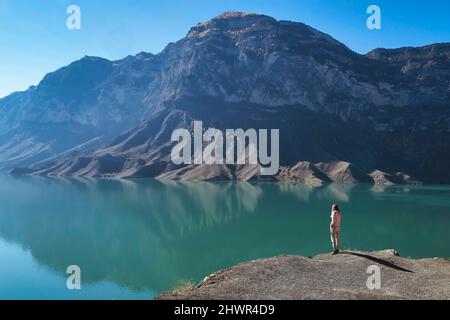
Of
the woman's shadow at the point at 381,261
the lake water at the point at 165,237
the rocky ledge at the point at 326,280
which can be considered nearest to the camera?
the rocky ledge at the point at 326,280

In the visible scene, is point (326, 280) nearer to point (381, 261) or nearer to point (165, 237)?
point (381, 261)

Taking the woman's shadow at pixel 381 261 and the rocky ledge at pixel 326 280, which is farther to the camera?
the woman's shadow at pixel 381 261

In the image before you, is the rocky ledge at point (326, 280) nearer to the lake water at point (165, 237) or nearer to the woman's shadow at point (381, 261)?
the woman's shadow at point (381, 261)

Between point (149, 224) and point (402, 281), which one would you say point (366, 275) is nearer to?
point (402, 281)

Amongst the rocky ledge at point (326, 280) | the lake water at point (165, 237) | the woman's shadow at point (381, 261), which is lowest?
the lake water at point (165, 237)

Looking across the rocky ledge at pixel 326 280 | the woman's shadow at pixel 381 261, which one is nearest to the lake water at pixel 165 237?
the rocky ledge at pixel 326 280

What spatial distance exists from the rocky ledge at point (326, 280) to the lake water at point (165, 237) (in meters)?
13.5

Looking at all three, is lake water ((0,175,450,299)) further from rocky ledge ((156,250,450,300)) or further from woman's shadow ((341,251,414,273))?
woman's shadow ((341,251,414,273))

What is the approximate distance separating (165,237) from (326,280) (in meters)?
42.4

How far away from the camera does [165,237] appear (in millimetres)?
59312

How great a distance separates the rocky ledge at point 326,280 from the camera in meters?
16.7

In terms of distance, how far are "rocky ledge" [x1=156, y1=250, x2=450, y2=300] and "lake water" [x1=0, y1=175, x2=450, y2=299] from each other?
13.5 metres
